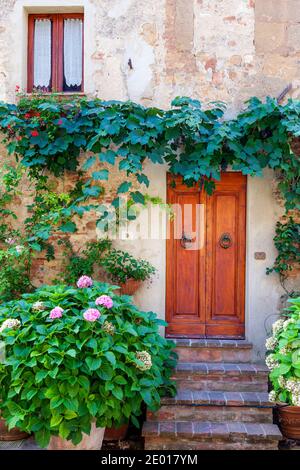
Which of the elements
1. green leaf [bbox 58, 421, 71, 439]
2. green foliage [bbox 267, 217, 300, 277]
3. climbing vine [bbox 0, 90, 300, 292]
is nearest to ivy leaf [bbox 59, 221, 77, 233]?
climbing vine [bbox 0, 90, 300, 292]

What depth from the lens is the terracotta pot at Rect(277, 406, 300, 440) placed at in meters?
4.21

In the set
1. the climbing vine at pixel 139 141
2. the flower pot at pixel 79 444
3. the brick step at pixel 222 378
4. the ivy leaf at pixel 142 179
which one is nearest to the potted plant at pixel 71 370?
the flower pot at pixel 79 444

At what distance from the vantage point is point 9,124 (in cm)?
492

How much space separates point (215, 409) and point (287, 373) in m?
0.85

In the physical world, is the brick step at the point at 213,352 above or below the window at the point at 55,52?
below

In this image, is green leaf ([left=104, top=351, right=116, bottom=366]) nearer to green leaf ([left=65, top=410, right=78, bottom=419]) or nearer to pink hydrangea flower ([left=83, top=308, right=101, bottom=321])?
pink hydrangea flower ([left=83, top=308, right=101, bottom=321])

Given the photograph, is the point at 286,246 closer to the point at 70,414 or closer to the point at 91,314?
the point at 91,314

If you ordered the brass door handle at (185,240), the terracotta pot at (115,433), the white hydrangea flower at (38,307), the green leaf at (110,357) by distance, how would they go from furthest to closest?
the brass door handle at (185,240)
the terracotta pot at (115,433)
the white hydrangea flower at (38,307)
the green leaf at (110,357)

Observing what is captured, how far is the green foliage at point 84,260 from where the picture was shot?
5047 mm

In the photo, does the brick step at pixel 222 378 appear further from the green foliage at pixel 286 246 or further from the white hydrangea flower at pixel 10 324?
the white hydrangea flower at pixel 10 324

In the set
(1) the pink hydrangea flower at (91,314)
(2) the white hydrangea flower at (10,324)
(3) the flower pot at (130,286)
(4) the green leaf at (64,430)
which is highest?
(3) the flower pot at (130,286)

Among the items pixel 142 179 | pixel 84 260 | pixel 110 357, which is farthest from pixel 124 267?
pixel 110 357

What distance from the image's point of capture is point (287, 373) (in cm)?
402

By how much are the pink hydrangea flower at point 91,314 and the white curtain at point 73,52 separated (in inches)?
124
